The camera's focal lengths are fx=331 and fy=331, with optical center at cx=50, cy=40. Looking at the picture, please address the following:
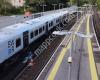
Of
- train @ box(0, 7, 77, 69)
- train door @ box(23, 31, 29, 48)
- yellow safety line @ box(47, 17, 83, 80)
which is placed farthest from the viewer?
train door @ box(23, 31, 29, 48)

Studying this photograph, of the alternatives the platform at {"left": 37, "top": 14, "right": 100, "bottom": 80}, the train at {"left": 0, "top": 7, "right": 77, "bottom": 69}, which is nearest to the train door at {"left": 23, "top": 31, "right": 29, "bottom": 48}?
the train at {"left": 0, "top": 7, "right": 77, "bottom": 69}

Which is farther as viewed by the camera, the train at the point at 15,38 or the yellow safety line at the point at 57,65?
the yellow safety line at the point at 57,65

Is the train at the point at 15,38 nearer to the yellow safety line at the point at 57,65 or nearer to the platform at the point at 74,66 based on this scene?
the platform at the point at 74,66

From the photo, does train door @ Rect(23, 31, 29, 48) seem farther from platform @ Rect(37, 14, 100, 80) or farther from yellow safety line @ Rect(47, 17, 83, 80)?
yellow safety line @ Rect(47, 17, 83, 80)

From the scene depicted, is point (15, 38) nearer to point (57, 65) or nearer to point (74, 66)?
point (57, 65)

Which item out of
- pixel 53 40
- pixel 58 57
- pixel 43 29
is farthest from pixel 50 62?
pixel 53 40

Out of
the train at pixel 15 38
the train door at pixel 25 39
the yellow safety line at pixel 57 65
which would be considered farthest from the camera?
the train door at pixel 25 39

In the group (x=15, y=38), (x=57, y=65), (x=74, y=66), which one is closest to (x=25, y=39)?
(x=15, y=38)

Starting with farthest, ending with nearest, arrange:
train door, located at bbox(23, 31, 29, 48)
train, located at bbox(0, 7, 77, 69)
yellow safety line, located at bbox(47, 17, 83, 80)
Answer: train door, located at bbox(23, 31, 29, 48), yellow safety line, located at bbox(47, 17, 83, 80), train, located at bbox(0, 7, 77, 69)

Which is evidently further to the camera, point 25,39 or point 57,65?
point 25,39

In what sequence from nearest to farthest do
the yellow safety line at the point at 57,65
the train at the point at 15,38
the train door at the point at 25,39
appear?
the train at the point at 15,38, the yellow safety line at the point at 57,65, the train door at the point at 25,39

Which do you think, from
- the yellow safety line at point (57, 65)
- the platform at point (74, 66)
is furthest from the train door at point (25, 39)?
the yellow safety line at point (57, 65)

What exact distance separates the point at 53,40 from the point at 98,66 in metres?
15.8

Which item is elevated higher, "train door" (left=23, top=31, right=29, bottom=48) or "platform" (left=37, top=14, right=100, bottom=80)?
"train door" (left=23, top=31, right=29, bottom=48)
